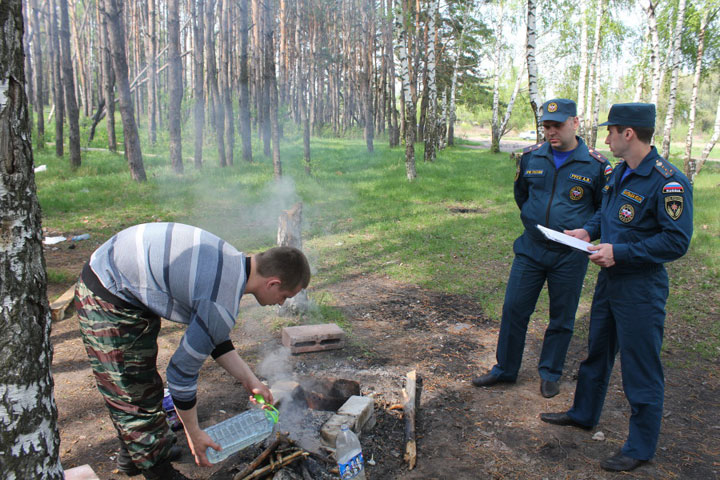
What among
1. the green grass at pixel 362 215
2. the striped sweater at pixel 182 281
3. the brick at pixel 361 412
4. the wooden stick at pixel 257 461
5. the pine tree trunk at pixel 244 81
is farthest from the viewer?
the pine tree trunk at pixel 244 81

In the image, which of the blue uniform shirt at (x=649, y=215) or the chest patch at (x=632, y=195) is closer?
the blue uniform shirt at (x=649, y=215)

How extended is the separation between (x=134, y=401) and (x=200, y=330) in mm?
762

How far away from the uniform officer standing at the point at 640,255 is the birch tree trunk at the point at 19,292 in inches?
119

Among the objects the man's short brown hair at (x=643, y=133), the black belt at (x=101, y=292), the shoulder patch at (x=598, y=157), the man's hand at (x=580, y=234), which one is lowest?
the black belt at (x=101, y=292)

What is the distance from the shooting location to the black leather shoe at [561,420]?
353cm

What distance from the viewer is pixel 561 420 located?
11.7 feet

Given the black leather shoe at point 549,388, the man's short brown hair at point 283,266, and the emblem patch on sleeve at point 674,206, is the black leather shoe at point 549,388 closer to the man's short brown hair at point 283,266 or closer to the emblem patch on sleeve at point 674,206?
the emblem patch on sleeve at point 674,206

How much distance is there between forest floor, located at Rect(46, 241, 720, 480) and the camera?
3.09 m

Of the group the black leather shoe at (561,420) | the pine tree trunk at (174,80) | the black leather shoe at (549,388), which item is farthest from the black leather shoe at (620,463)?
the pine tree trunk at (174,80)

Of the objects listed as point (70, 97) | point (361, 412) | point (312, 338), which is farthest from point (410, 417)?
point (70, 97)

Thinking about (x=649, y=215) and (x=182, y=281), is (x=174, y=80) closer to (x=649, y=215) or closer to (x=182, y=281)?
(x=182, y=281)

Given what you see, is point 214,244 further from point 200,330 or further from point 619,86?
point 619,86

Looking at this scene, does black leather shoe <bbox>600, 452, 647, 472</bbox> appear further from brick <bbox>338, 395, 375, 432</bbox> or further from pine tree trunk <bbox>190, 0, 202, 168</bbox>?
pine tree trunk <bbox>190, 0, 202, 168</bbox>

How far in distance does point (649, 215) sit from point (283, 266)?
2362mm
